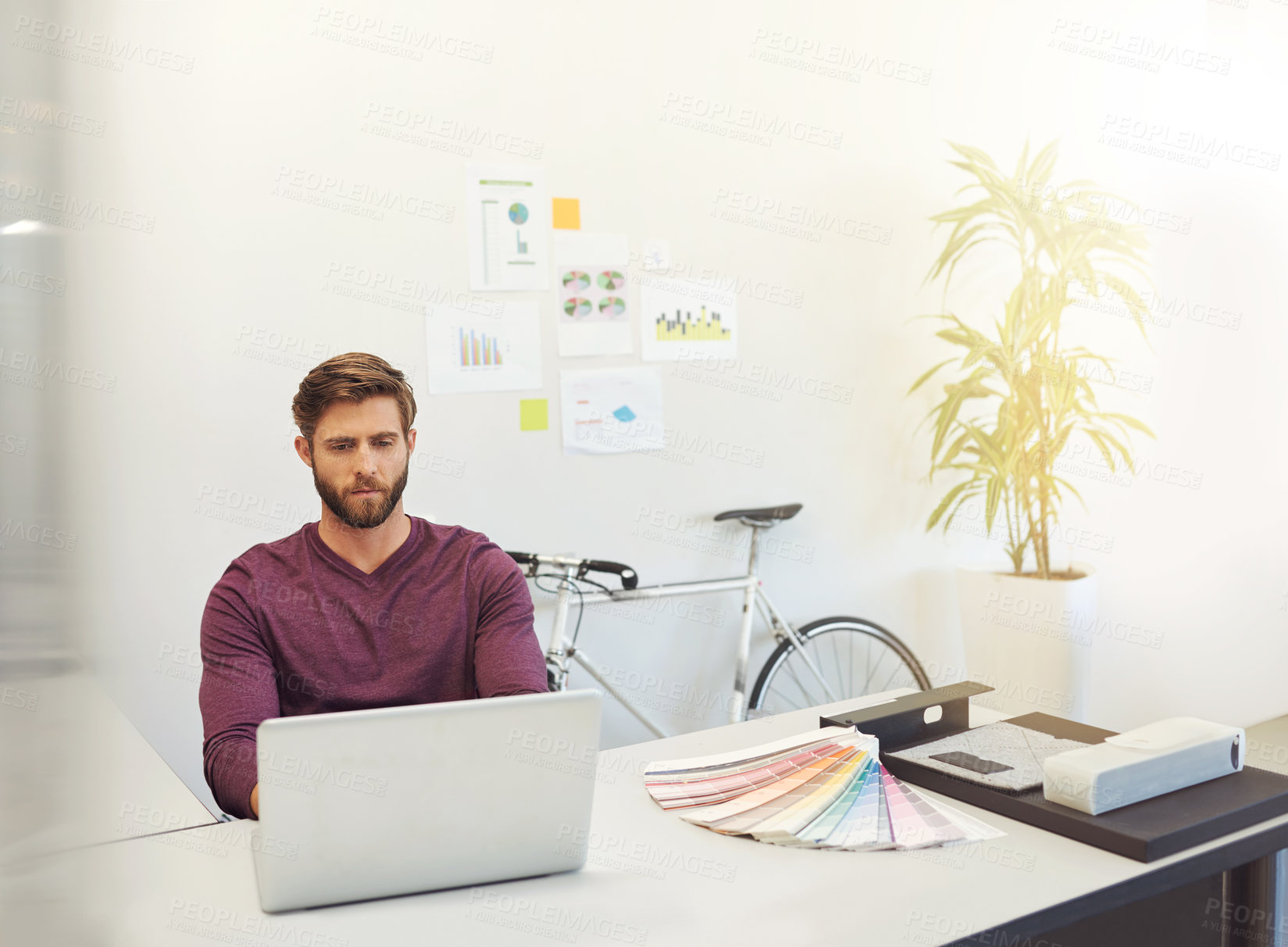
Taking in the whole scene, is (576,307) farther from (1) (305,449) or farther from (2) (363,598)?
(2) (363,598)

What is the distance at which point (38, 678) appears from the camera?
210 millimetres

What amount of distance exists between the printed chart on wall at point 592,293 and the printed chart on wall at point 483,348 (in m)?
0.10

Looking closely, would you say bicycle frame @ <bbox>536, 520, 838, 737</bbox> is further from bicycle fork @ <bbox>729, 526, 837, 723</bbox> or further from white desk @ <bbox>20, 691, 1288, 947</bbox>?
white desk @ <bbox>20, 691, 1288, 947</bbox>

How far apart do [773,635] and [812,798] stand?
198 centimetres

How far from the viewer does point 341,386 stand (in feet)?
5.72

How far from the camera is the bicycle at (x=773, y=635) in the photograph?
2.72 metres

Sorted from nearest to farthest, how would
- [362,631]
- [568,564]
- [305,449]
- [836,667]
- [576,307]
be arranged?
[362,631] → [305,449] → [568,564] → [576,307] → [836,667]

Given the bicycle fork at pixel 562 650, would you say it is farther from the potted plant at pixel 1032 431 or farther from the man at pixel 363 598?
the potted plant at pixel 1032 431

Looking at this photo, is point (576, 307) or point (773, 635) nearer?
point (576, 307)

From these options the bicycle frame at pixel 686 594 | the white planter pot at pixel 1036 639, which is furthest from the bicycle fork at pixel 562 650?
the white planter pot at pixel 1036 639

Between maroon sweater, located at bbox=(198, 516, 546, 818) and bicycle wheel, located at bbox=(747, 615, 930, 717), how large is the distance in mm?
1564

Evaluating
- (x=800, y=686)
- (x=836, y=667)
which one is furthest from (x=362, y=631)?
(x=836, y=667)

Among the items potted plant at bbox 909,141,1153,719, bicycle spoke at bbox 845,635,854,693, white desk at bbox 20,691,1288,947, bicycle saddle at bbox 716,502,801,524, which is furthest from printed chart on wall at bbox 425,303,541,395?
white desk at bbox 20,691,1288,947

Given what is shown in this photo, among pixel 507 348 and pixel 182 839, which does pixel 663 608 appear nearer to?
pixel 507 348
